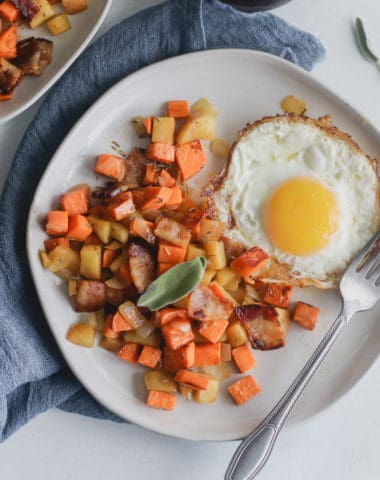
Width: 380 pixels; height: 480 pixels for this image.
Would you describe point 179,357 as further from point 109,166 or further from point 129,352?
point 109,166

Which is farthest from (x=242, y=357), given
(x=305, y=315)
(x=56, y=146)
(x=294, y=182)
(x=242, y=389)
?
(x=56, y=146)

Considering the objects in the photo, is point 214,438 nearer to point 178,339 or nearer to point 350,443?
point 178,339

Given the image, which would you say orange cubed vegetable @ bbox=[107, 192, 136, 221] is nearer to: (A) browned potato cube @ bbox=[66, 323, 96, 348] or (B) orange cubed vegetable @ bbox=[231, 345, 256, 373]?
(A) browned potato cube @ bbox=[66, 323, 96, 348]


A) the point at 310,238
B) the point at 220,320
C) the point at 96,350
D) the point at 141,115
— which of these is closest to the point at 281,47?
the point at 141,115

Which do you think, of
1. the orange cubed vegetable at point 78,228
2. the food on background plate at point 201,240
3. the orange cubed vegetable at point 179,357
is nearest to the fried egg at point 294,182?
the food on background plate at point 201,240

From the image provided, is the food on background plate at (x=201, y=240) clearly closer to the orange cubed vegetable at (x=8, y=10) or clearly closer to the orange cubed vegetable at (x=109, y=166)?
the orange cubed vegetable at (x=109, y=166)

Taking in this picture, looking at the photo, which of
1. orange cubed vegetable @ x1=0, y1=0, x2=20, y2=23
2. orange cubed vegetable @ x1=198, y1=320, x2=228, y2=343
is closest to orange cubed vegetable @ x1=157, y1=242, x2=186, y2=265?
orange cubed vegetable @ x1=198, y1=320, x2=228, y2=343
